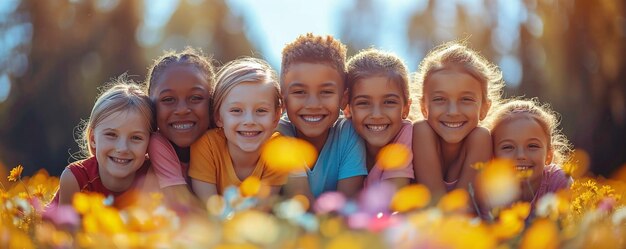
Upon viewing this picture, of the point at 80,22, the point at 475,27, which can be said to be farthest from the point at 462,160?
the point at 80,22

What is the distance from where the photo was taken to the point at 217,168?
408 cm

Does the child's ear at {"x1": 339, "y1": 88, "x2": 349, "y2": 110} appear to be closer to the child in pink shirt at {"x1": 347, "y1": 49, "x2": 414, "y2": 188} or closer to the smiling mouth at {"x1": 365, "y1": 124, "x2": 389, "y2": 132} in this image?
the child in pink shirt at {"x1": 347, "y1": 49, "x2": 414, "y2": 188}

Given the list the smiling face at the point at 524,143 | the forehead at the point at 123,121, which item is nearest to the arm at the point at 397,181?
the smiling face at the point at 524,143

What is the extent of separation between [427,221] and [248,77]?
193 cm

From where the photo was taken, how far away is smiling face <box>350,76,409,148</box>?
416cm

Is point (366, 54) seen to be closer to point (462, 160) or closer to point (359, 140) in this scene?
point (359, 140)

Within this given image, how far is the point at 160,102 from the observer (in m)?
4.20

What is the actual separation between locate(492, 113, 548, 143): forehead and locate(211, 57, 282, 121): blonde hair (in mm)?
1381

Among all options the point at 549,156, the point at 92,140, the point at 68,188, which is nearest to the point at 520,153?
the point at 549,156

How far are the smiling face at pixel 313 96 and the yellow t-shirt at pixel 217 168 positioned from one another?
0.34 meters

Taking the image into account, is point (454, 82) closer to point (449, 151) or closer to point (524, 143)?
point (449, 151)

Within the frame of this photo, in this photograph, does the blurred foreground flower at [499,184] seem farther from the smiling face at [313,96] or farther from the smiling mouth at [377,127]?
the smiling face at [313,96]

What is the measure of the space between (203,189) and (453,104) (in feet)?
5.10

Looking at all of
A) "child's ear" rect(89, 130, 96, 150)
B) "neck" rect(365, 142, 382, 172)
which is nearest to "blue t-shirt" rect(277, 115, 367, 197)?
"neck" rect(365, 142, 382, 172)
